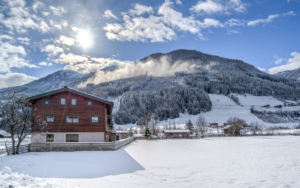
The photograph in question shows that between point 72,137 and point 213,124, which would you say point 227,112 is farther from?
point 72,137

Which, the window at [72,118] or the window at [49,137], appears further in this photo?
the window at [72,118]

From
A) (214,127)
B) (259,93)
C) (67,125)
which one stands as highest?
(259,93)

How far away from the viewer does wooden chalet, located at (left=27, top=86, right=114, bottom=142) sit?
92.4 feet

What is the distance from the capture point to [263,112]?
12812 centimetres

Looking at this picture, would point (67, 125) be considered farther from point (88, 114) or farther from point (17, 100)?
point (17, 100)

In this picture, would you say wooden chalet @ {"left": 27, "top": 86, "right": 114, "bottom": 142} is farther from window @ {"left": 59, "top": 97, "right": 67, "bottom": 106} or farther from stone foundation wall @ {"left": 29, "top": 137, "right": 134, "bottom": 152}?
stone foundation wall @ {"left": 29, "top": 137, "right": 134, "bottom": 152}

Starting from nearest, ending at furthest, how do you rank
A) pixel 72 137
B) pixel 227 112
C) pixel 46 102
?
1. pixel 72 137
2. pixel 46 102
3. pixel 227 112

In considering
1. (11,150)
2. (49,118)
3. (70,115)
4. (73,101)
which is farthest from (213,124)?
(11,150)

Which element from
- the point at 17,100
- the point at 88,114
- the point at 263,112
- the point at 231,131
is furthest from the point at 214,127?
the point at 17,100

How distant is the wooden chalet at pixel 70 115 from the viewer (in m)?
28.2

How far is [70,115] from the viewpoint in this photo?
28.6 m

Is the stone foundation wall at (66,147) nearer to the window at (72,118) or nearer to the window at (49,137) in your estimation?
the window at (49,137)

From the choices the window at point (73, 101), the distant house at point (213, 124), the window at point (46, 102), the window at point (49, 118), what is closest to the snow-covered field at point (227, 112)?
the distant house at point (213, 124)

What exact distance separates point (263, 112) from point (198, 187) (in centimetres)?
13754
